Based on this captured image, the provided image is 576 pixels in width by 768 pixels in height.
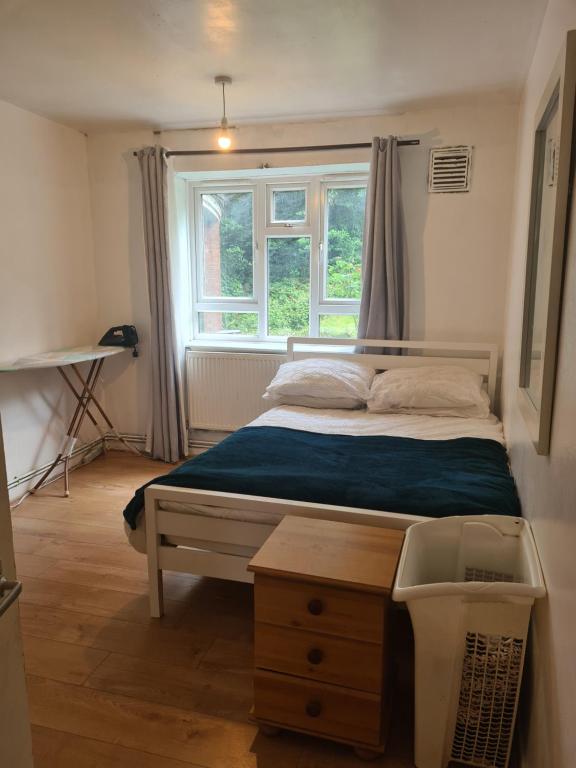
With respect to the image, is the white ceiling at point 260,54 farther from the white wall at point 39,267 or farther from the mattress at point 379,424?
the mattress at point 379,424

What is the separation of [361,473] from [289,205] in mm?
2541

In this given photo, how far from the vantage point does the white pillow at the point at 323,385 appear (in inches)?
136

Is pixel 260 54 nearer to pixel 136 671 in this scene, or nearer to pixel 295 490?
pixel 295 490

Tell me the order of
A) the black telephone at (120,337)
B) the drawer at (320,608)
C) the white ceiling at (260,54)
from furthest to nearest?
the black telephone at (120,337) → the white ceiling at (260,54) → the drawer at (320,608)

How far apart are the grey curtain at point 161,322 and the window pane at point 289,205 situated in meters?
0.81

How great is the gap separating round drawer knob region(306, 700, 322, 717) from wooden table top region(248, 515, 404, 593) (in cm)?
40

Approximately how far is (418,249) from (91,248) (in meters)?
2.50

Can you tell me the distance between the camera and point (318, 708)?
170 cm

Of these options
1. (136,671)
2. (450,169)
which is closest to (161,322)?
(450,169)

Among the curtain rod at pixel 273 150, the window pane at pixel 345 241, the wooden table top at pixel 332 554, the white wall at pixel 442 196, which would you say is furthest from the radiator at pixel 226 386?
the wooden table top at pixel 332 554

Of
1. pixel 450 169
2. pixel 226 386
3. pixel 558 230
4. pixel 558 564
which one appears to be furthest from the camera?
pixel 226 386

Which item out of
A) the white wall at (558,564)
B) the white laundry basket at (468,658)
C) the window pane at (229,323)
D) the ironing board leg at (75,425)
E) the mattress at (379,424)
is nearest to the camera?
the white wall at (558,564)

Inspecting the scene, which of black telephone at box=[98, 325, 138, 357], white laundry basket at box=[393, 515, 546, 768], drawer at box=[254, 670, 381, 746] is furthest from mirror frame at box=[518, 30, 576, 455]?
black telephone at box=[98, 325, 138, 357]

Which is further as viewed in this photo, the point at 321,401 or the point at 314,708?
the point at 321,401
